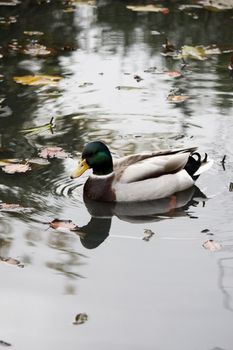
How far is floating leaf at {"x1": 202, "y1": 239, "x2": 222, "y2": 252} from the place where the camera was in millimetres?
5977

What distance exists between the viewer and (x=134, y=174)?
22.9 feet

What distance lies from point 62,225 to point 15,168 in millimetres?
1149

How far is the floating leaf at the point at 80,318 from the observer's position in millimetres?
5047

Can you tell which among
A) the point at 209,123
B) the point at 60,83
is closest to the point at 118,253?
the point at 209,123

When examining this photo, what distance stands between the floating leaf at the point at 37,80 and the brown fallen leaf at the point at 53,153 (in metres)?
2.08

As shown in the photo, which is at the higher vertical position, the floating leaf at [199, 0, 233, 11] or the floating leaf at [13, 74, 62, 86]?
the floating leaf at [199, 0, 233, 11]

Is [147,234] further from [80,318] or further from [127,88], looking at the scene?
[127,88]

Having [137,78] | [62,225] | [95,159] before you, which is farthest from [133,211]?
[137,78]

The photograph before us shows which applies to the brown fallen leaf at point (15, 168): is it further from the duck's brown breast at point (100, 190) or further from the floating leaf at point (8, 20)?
the floating leaf at point (8, 20)

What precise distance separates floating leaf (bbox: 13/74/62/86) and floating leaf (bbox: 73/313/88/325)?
4956mm

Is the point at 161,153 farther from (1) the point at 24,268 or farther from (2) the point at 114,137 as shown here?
(1) the point at 24,268

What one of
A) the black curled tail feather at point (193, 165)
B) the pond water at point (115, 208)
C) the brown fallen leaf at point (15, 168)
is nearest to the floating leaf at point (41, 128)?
the pond water at point (115, 208)

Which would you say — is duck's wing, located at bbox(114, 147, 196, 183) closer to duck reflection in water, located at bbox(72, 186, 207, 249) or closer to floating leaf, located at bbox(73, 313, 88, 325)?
duck reflection in water, located at bbox(72, 186, 207, 249)

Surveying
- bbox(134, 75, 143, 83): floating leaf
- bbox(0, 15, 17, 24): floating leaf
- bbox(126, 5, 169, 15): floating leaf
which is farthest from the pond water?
bbox(126, 5, 169, 15): floating leaf
